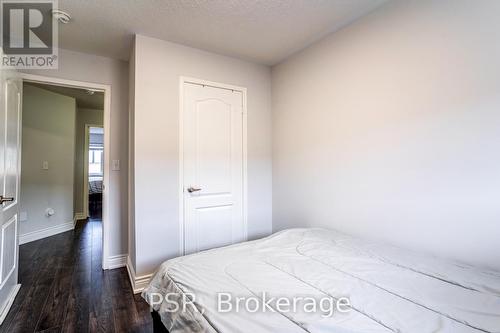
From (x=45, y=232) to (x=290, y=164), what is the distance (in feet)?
13.4

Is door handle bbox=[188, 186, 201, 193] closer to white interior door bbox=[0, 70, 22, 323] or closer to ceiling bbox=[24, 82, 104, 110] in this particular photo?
white interior door bbox=[0, 70, 22, 323]

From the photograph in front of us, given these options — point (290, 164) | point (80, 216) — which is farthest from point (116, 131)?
point (80, 216)

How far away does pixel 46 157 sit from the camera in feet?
13.8

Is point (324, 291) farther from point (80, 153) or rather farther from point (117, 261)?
point (80, 153)

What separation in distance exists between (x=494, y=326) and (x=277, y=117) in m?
2.55

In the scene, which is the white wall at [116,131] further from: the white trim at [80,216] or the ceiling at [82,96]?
the white trim at [80,216]

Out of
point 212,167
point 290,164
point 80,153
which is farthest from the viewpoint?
point 80,153

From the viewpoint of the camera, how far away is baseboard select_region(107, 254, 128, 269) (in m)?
2.85

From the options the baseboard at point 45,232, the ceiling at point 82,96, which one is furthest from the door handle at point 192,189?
the baseboard at point 45,232

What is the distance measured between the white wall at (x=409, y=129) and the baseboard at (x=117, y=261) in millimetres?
2082

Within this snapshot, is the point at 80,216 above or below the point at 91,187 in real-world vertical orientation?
below

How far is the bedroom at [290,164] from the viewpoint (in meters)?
1.23

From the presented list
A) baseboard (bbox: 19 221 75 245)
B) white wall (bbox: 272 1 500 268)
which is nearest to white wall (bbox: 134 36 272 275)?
white wall (bbox: 272 1 500 268)

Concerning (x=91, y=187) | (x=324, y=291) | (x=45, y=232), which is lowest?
(x=45, y=232)
